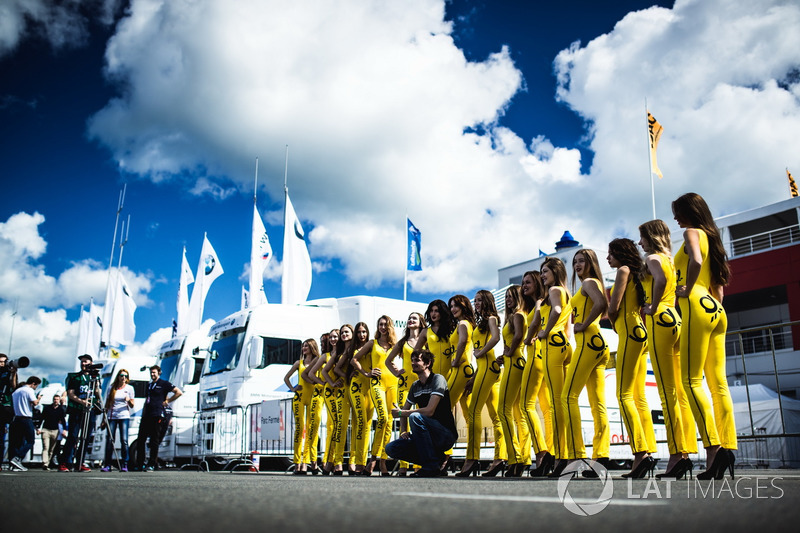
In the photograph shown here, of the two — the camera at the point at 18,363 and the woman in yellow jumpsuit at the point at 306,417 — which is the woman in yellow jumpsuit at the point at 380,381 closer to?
the woman in yellow jumpsuit at the point at 306,417

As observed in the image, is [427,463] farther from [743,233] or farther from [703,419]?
[743,233]

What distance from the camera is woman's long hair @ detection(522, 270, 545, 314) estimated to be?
23.8ft

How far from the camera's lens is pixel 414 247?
2548cm

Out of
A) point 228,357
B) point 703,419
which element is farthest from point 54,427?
point 703,419

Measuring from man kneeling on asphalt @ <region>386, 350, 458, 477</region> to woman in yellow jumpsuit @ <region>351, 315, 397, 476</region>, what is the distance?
3.44ft

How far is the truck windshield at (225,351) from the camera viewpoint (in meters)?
13.7

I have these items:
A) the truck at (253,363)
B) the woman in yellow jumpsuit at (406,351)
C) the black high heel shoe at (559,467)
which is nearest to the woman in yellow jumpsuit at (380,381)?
the woman in yellow jumpsuit at (406,351)

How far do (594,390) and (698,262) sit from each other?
5.10ft

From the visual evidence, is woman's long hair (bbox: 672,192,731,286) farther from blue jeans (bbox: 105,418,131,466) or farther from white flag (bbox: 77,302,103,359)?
white flag (bbox: 77,302,103,359)

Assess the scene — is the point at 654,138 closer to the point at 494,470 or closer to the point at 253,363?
the point at 253,363

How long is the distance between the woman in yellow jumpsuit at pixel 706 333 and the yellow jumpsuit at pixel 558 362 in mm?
1412

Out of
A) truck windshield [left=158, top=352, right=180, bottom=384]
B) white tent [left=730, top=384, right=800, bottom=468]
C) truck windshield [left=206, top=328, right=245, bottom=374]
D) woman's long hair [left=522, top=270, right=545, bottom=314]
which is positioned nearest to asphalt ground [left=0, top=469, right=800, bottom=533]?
woman's long hair [left=522, top=270, right=545, bottom=314]

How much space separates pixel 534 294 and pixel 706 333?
247 centimetres

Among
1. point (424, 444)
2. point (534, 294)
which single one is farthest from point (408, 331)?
point (534, 294)
